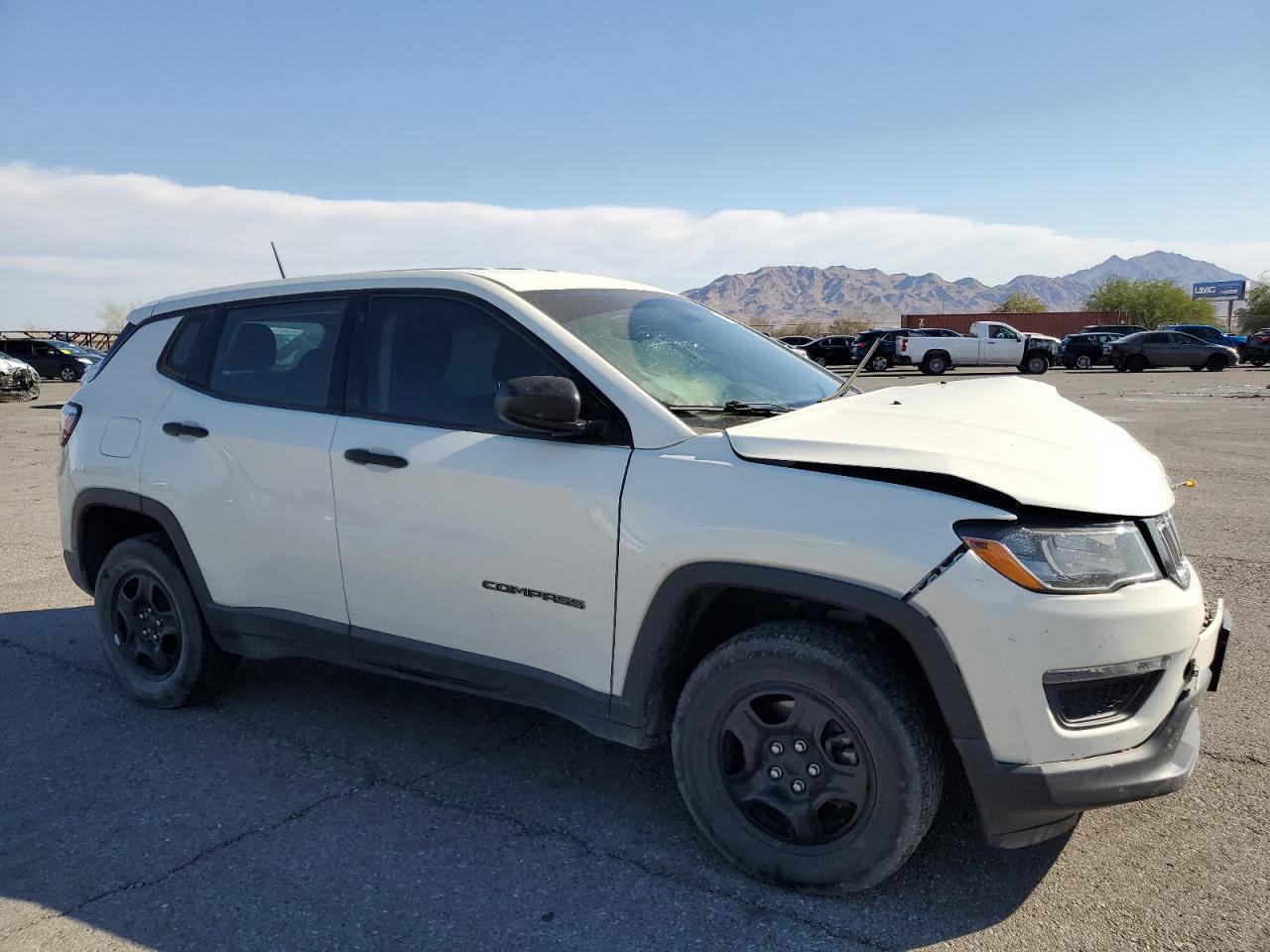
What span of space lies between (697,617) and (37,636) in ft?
14.0

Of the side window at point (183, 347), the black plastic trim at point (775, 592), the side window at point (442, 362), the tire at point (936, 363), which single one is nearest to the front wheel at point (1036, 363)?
the tire at point (936, 363)

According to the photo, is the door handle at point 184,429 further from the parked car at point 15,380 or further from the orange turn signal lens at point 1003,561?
the parked car at point 15,380

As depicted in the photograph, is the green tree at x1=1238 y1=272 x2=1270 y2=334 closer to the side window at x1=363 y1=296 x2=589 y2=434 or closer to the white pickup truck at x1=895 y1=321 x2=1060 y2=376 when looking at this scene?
the white pickup truck at x1=895 y1=321 x2=1060 y2=376

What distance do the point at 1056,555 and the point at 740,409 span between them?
1169 millimetres

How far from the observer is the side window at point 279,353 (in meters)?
3.82

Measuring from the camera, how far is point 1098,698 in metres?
2.54

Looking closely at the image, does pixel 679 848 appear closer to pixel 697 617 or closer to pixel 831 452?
pixel 697 617

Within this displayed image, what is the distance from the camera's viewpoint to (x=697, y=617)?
3.01m

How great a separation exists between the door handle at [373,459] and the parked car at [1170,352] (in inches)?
1407

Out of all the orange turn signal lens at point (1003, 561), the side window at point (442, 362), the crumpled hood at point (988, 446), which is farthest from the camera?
the side window at point (442, 362)

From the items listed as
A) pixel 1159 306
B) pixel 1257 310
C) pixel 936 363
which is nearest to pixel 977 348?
pixel 936 363

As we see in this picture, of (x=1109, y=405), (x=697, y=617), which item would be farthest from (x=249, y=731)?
(x=1109, y=405)

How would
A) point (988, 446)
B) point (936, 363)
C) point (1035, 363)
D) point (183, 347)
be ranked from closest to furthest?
1. point (988, 446)
2. point (183, 347)
3. point (936, 363)
4. point (1035, 363)

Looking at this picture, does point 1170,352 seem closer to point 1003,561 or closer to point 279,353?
point 279,353
